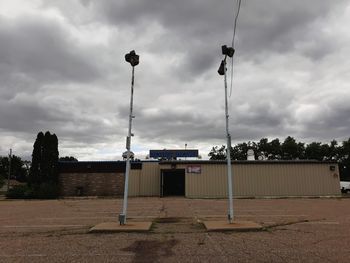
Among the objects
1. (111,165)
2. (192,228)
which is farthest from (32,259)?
(111,165)

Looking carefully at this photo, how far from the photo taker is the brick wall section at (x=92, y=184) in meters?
41.1

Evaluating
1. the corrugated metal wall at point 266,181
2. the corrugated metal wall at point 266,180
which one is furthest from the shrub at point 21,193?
the corrugated metal wall at point 266,181

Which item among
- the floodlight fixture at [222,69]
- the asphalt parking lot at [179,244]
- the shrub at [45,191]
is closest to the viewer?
the asphalt parking lot at [179,244]

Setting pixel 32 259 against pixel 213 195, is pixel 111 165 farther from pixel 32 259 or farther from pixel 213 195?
pixel 32 259

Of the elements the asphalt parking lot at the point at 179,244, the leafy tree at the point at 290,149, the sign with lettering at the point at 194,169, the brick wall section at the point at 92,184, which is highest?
the leafy tree at the point at 290,149

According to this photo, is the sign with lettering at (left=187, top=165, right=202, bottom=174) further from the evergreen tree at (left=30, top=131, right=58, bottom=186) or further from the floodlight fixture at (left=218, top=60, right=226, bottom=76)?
the floodlight fixture at (left=218, top=60, right=226, bottom=76)

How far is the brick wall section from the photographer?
41062mm

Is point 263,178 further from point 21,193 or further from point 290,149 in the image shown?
point 290,149

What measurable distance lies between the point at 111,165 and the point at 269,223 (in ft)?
98.2

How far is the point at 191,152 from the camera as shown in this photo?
49781 millimetres

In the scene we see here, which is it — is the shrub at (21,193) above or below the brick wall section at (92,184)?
below

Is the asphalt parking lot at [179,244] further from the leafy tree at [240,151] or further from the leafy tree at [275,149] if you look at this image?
the leafy tree at [240,151]

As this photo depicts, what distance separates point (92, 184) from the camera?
41.3 metres

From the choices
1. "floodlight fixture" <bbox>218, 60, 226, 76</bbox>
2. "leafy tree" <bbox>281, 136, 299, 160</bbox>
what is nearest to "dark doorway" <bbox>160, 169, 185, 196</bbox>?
"floodlight fixture" <bbox>218, 60, 226, 76</bbox>
